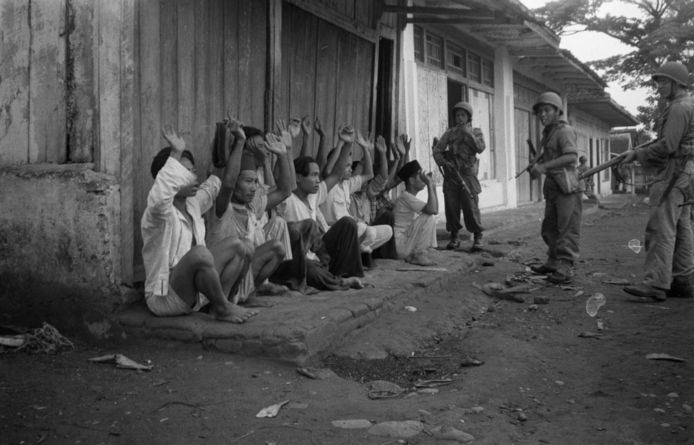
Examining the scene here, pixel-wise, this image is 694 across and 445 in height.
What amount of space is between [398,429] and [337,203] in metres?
3.60

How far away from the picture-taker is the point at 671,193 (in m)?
5.57

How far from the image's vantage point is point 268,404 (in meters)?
3.22

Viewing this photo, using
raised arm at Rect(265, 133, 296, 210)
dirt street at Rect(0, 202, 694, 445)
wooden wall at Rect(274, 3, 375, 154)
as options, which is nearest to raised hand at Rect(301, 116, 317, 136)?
wooden wall at Rect(274, 3, 375, 154)

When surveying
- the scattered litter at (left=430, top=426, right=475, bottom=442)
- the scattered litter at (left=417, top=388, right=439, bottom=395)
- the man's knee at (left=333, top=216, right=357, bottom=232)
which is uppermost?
the man's knee at (left=333, top=216, right=357, bottom=232)

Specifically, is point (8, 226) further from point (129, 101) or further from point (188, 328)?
point (188, 328)

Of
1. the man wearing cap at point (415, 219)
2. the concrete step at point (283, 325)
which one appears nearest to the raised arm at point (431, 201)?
the man wearing cap at point (415, 219)

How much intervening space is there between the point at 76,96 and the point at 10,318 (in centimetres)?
147

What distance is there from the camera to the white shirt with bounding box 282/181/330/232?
18.1 feet

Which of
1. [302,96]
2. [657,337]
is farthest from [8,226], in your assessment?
[657,337]

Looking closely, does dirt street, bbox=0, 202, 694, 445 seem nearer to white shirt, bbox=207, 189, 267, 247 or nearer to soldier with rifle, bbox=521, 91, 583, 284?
white shirt, bbox=207, 189, 267, 247

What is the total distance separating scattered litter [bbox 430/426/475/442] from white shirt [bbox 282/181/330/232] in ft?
9.35

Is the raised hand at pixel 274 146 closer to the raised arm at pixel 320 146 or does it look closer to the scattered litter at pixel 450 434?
the raised arm at pixel 320 146

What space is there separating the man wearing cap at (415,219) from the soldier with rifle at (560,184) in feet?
3.47

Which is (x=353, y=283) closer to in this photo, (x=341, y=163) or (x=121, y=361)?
(x=341, y=163)
